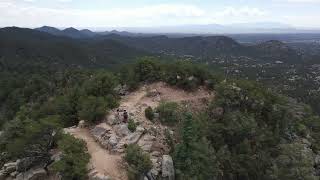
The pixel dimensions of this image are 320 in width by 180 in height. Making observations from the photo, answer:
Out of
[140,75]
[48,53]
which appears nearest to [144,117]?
[140,75]

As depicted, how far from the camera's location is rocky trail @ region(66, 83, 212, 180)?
85.4 ft

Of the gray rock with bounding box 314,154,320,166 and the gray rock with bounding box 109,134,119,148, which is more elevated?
the gray rock with bounding box 109,134,119,148

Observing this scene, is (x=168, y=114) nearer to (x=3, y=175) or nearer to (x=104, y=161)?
(x=104, y=161)

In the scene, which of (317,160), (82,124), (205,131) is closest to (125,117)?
(82,124)

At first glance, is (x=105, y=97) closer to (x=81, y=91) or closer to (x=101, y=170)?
(x=81, y=91)

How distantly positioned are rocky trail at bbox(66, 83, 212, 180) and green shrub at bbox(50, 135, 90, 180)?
28.3 inches

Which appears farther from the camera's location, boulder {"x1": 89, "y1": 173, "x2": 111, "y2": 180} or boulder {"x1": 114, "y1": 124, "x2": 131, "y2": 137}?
boulder {"x1": 114, "y1": 124, "x2": 131, "y2": 137}

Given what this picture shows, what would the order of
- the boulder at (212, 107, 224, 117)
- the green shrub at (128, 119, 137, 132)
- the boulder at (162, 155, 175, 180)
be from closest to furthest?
the boulder at (162, 155, 175, 180) → the green shrub at (128, 119, 137, 132) → the boulder at (212, 107, 224, 117)

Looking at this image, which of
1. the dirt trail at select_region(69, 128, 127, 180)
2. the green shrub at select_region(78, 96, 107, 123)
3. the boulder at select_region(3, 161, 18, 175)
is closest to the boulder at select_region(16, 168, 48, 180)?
the boulder at select_region(3, 161, 18, 175)

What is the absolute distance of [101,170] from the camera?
2572 cm

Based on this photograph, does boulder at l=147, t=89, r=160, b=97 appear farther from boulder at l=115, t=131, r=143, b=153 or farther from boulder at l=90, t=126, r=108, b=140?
boulder at l=115, t=131, r=143, b=153

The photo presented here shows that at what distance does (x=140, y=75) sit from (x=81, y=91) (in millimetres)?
6703

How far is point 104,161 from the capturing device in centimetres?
2698

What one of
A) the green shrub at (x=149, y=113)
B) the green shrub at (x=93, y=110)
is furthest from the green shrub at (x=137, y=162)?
the green shrub at (x=93, y=110)
